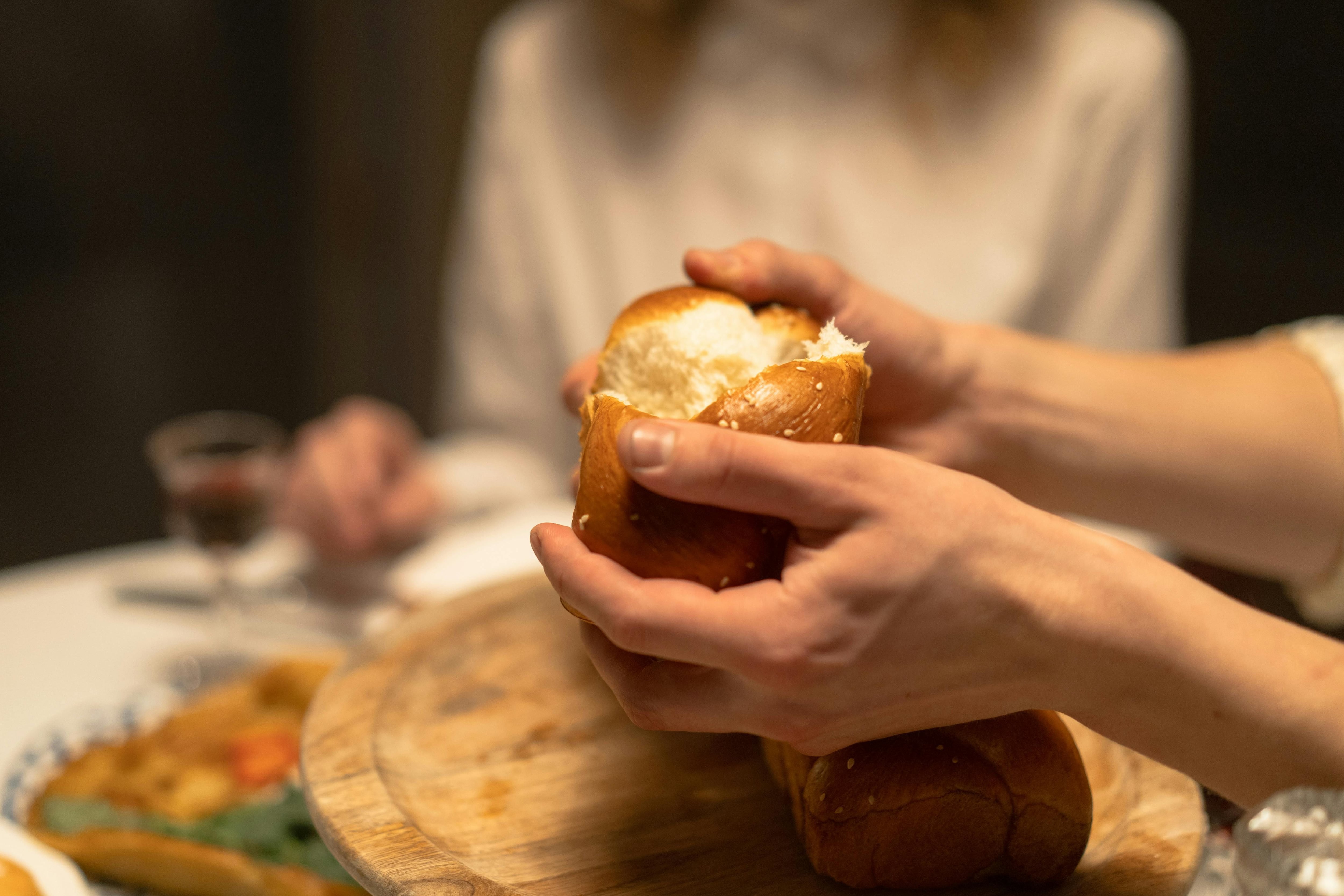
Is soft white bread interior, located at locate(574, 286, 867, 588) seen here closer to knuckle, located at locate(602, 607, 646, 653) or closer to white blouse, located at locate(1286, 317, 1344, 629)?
knuckle, located at locate(602, 607, 646, 653)

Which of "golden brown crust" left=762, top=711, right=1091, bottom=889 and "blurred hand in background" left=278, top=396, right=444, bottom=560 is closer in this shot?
"golden brown crust" left=762, top=711, right=1091, bottom=889

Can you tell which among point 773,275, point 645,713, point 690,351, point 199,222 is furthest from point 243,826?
point 199,222

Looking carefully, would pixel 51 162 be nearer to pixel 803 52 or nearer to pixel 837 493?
pixel 803 52

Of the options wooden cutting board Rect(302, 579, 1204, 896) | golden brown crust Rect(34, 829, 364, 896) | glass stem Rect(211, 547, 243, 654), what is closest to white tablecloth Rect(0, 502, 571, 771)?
glass stem Rect(211, 547, 243, 654)

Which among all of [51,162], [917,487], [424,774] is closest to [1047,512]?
[917,487]

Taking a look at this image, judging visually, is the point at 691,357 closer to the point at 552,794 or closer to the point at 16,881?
the point at 552,794
